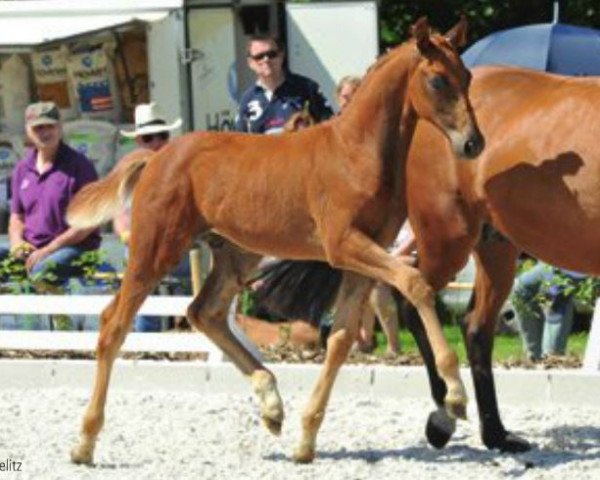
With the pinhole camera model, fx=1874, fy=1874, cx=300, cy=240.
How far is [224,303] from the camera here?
28.6 ft

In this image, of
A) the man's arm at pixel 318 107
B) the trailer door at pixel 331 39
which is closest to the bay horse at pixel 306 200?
the man's arm at pixel 318 107

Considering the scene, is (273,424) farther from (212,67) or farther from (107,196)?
(212,67)

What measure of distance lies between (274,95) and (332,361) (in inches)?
154

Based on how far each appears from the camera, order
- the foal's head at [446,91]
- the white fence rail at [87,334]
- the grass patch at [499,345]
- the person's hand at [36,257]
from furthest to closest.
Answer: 1. the person's hand at [36,257]
2. the grass patch at [499,345]
3. the white fence rail at [87,334]
4. the foal's head at [446,91]

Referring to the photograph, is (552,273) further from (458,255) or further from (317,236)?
(317,236)

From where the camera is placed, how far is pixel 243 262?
8820mm

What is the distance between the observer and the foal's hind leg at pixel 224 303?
27.8ft

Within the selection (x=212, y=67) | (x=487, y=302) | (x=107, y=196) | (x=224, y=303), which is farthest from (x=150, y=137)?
(x=487, y=302)

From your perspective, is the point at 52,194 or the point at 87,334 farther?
the point at 52,194

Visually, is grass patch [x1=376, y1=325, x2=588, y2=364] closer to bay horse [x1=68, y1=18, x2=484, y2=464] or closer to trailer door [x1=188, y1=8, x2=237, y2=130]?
trailer door [x1=188, y1=8, x2=237, y2=130]

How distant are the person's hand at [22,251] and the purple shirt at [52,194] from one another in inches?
3.2

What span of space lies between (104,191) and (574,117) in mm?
2240

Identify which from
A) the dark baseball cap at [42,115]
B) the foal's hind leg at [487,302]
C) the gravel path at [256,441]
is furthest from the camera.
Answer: the dark baseball cap at [42,115]

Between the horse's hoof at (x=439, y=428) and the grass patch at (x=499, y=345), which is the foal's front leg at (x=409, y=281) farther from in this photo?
the grass patch at (x=499, y=345)
